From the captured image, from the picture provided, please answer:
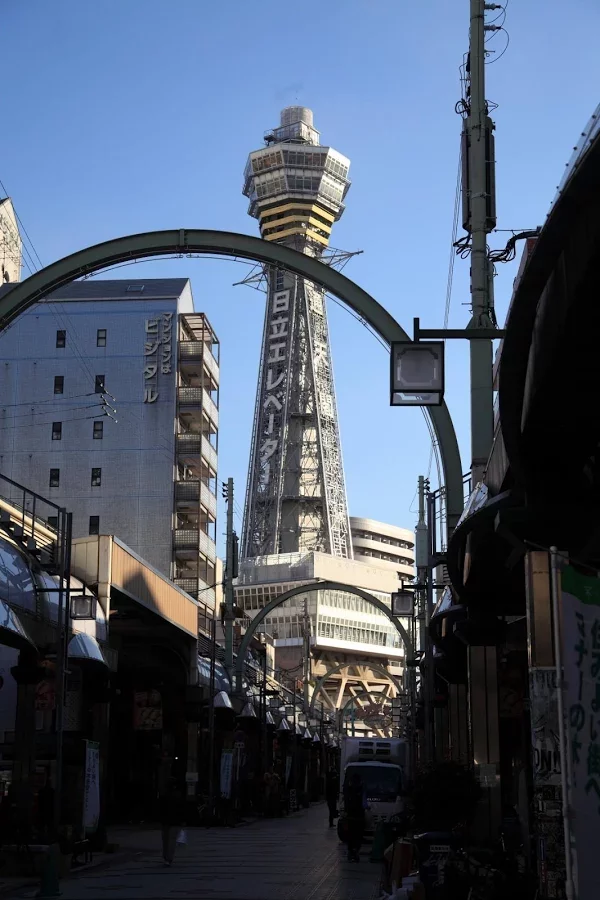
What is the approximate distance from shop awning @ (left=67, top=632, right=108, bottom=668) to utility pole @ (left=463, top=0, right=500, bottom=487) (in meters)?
9.83

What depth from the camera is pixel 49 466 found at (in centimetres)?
8356

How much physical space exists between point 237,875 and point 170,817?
3.00 meters

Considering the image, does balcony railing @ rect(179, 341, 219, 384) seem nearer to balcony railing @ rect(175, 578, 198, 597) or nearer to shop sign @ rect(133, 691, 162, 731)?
balcony railing @ rect(175, 578, 198, 597)

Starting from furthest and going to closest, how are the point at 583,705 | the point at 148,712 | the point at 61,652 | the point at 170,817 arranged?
the point at 148,712
the point at 170,817
the point at 61,652
the point at 583,705

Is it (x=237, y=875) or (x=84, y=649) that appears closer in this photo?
(x=237, y=875)

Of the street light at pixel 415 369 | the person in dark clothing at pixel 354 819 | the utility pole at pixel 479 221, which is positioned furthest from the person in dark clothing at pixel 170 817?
the street light at pixel 415 369

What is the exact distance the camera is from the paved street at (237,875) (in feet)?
61.2

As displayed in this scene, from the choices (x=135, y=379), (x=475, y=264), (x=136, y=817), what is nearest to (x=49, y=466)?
(x=135, y=379)

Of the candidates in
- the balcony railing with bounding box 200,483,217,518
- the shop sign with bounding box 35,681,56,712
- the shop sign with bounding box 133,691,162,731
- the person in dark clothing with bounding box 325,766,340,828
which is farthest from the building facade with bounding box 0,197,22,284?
the shop sign with bounding box 35,681,56,712

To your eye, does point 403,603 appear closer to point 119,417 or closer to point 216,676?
point 216,676

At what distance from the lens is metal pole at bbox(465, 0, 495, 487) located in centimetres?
2034

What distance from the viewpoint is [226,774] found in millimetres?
45156

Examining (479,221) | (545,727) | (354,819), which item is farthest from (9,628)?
(354,819)

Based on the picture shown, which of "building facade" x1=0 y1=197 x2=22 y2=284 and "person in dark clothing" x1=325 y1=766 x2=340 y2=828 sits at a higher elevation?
"building facade" x1=0 y1=197 x2=22 y2=284
